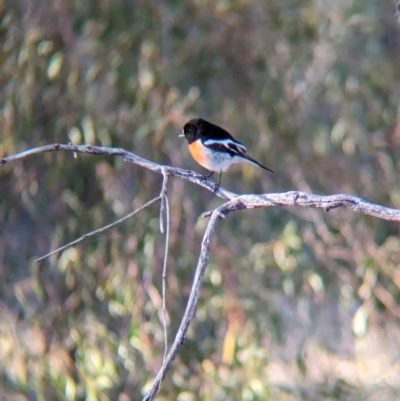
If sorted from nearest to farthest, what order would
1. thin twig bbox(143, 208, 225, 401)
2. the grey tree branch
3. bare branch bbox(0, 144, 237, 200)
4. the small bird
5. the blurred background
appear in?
thin twig bbox(143, 208, 225, 401), the grey tree branch, bare branch bbox(0, 144, 237, 200), the small bird, the blurred background

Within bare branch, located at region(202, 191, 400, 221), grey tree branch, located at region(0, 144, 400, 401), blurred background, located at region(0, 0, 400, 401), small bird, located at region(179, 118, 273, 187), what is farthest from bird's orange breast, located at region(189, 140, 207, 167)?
bare branch, located at region(202, 191, 400, 221)

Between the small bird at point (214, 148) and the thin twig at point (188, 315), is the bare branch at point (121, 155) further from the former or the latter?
the small bird at point (214, 148)

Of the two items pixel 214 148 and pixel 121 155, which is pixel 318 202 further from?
pixel 214 148

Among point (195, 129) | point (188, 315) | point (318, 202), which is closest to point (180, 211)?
point (195, 129)

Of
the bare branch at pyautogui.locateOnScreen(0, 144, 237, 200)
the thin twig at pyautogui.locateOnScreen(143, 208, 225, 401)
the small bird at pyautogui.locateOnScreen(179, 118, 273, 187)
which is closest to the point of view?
the thin twig at pyautogui.locateOnScreen(143, 208, 225, 401)

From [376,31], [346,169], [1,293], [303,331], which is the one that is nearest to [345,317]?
[303,331]

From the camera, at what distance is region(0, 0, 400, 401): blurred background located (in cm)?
430

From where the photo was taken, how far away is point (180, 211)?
4477 mm

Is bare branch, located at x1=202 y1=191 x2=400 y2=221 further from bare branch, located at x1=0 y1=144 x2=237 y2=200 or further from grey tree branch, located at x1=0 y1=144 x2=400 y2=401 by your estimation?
bare branch, located at x1=0 y1=144 x2=237 y2=200

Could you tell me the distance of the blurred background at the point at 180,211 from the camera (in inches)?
169

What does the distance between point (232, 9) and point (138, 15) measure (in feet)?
1.75

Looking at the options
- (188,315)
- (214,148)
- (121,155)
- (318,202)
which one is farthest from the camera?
(214,148)

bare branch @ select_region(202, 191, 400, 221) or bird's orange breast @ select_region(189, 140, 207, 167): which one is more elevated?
bare branch @ select_region(202, 191, 400, 221)

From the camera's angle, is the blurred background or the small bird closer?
the small bird
